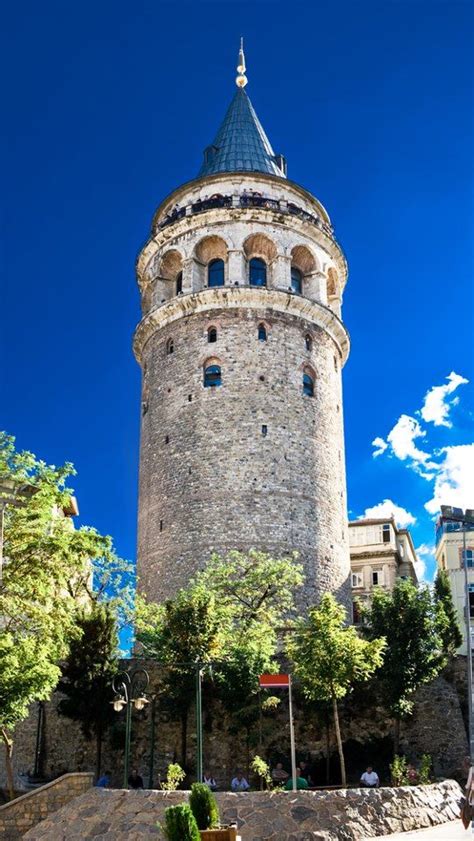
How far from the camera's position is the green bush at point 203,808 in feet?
53.0

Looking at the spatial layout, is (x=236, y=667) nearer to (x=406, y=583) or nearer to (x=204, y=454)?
(x=406, y=583)

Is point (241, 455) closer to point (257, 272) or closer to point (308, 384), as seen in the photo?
point (308, 384)

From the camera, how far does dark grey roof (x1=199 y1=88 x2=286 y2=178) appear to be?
43.2 meters

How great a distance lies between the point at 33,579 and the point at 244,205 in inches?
905

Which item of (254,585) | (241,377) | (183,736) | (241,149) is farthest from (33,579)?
(241,149)

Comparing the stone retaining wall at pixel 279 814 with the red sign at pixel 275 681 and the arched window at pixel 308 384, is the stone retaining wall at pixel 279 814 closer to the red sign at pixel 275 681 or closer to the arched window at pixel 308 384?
the red sign at pixel 275 681

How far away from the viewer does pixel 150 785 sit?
25109 mm

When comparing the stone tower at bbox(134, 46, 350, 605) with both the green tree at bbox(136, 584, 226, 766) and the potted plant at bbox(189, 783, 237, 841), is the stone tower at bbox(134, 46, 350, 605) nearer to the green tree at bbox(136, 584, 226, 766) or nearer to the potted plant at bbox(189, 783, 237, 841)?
the green tree at bbox(136, 584, 226, 766)

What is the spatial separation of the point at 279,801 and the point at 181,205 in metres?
30.2

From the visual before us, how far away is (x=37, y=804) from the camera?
2205cm

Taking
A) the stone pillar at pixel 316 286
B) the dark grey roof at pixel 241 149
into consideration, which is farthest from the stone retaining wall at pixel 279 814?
the dark grey roof at pixel 241 149

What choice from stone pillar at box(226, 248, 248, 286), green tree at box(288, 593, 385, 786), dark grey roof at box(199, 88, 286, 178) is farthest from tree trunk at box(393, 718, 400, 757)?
dark grey roof at box(199, 88, 286, 178)

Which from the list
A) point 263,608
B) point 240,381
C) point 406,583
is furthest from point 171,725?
point 240,381

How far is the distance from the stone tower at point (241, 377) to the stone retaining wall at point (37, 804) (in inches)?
526
